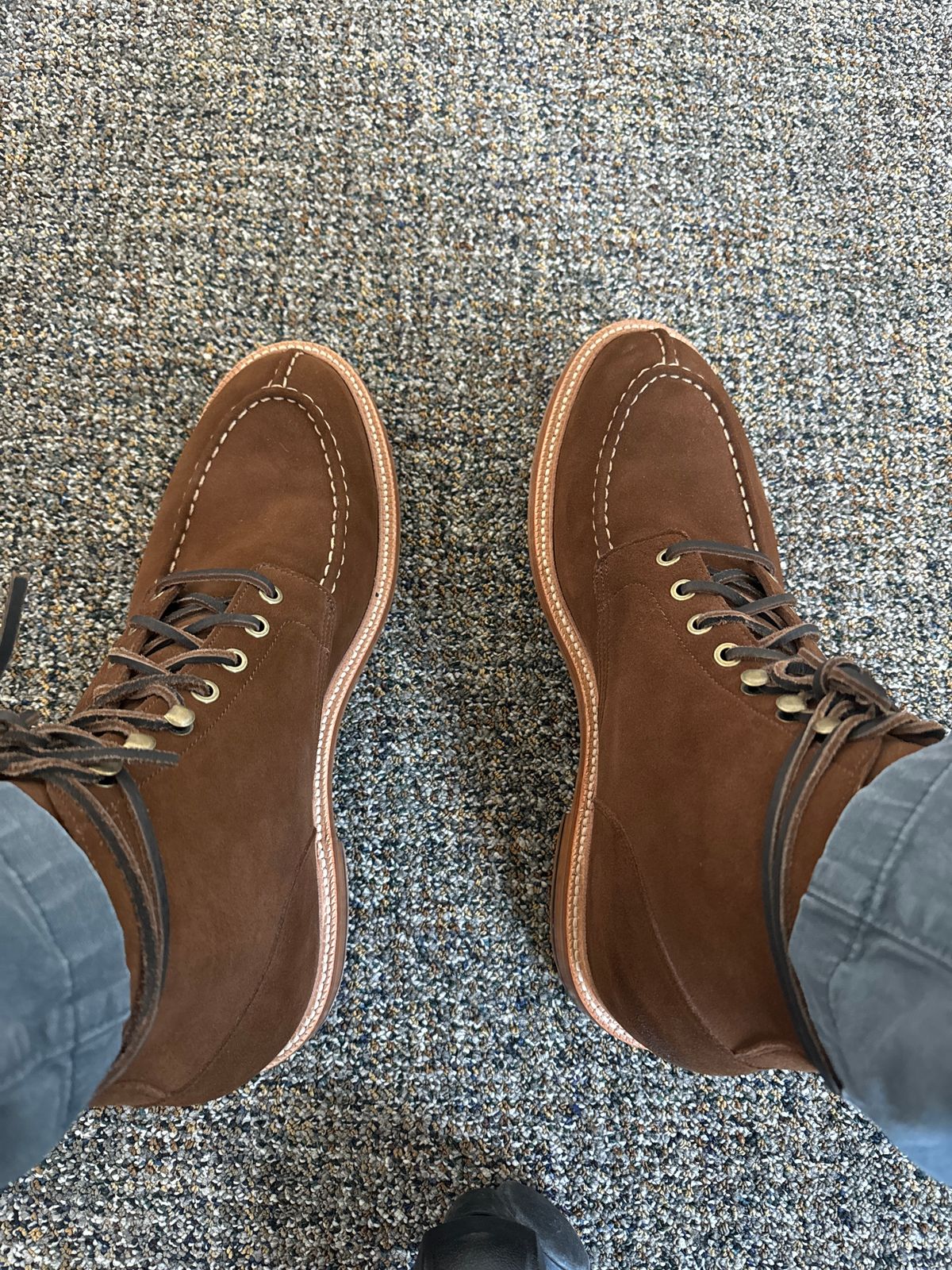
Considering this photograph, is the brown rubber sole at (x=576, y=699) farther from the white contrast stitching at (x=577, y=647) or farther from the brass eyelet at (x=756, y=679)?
the brass eyelet at (x=756, y=679)

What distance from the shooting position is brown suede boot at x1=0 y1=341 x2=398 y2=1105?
1.59 ft

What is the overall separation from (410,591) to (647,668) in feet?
0.76

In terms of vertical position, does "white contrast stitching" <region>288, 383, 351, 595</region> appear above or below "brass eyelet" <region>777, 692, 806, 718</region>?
above

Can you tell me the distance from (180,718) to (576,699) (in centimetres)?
33

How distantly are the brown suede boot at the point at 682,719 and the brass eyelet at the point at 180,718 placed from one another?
0.31 meters

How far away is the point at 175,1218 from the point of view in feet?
2.22

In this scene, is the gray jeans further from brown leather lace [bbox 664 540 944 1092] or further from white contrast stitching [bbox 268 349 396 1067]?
white contrast stitching [bbox 268 349 396 1067]

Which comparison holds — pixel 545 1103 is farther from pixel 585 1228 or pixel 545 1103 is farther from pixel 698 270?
pixel 698 270

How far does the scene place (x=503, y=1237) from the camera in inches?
23.0

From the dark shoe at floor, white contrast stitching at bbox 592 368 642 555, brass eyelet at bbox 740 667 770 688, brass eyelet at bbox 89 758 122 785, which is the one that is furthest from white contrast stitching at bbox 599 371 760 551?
the dark shoe at floor

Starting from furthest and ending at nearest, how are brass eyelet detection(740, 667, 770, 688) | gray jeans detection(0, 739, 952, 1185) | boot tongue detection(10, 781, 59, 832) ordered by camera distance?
1. brass eyelet detection(740, 667, 770, 688)
2. boot tongue detection(10, 781, 59, 832)
3. gray jeans detection(0, 739, 952, 1185)

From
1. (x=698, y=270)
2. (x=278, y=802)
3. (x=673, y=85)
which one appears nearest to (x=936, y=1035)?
(x=278, y=802)

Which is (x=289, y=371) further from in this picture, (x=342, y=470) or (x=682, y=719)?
(x=682, y=719)

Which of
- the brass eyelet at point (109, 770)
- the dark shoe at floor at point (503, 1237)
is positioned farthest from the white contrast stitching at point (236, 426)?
the dark shoe at floor at point (503, 1237)
